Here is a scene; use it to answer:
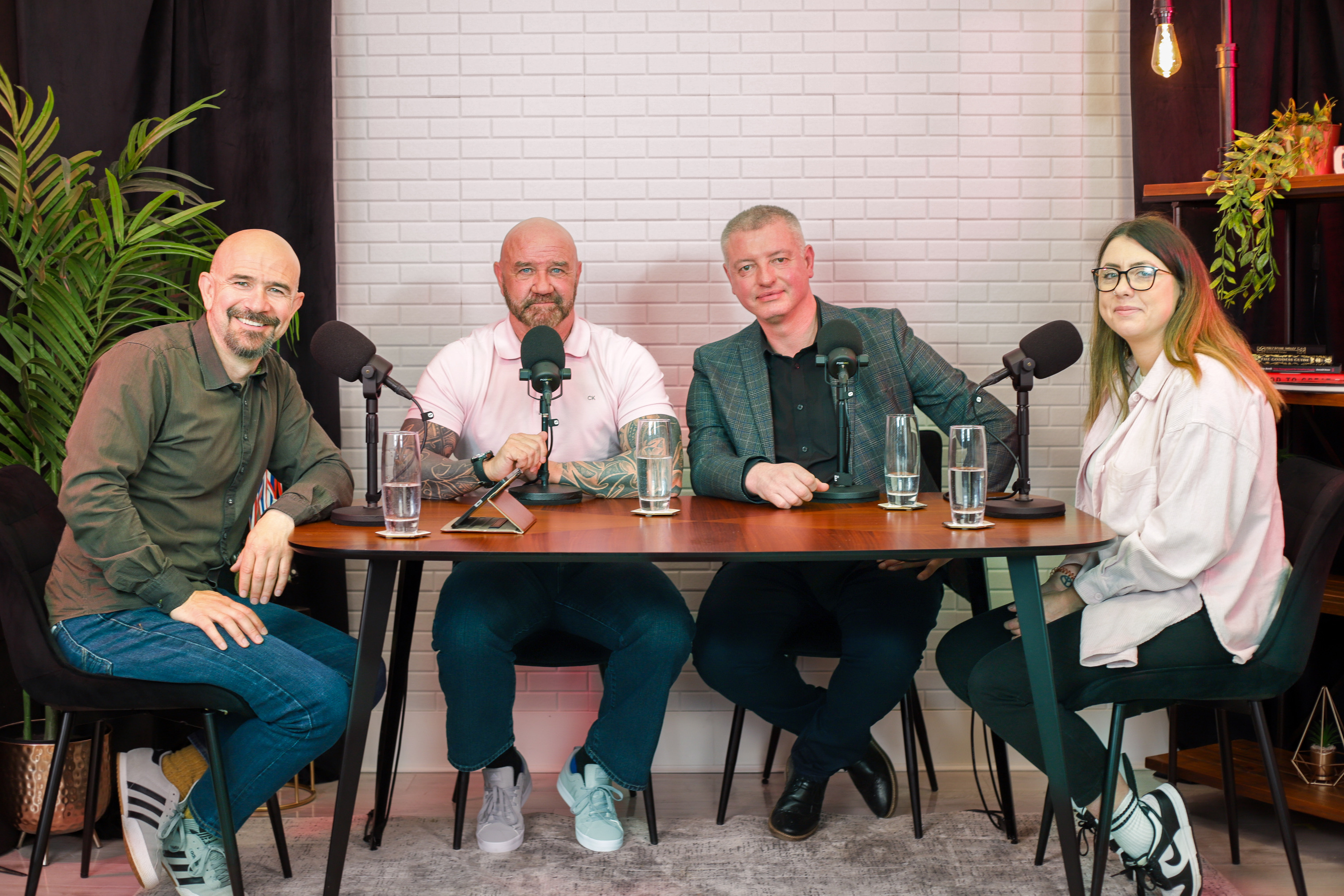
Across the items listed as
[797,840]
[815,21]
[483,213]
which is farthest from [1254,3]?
[797,840]

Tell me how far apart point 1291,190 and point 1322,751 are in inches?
58.3

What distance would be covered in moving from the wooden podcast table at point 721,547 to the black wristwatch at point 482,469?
163mm

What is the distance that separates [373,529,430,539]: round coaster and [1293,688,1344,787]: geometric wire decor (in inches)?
90.1

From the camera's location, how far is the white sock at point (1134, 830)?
223 cm

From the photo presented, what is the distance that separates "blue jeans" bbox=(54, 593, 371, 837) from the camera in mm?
2156

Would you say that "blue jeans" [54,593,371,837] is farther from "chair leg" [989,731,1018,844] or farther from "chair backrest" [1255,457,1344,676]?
"chair backrest" [1255,457,1344,676]

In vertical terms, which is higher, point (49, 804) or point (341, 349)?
point (341, 349)

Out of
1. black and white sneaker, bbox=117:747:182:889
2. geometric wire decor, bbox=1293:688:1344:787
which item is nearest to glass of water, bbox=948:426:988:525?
geometric wire decor, bbox=1293:688:1344:787

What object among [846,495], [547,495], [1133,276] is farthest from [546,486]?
[1133,276]

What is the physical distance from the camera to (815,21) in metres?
3.44

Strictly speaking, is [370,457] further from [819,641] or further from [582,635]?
[819,641]

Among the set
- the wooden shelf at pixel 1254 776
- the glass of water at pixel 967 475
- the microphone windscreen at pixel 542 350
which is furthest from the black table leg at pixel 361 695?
the wooden shelf at pixel 1254 776

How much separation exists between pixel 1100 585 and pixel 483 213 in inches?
88.2

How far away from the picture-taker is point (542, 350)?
241 centimetres
